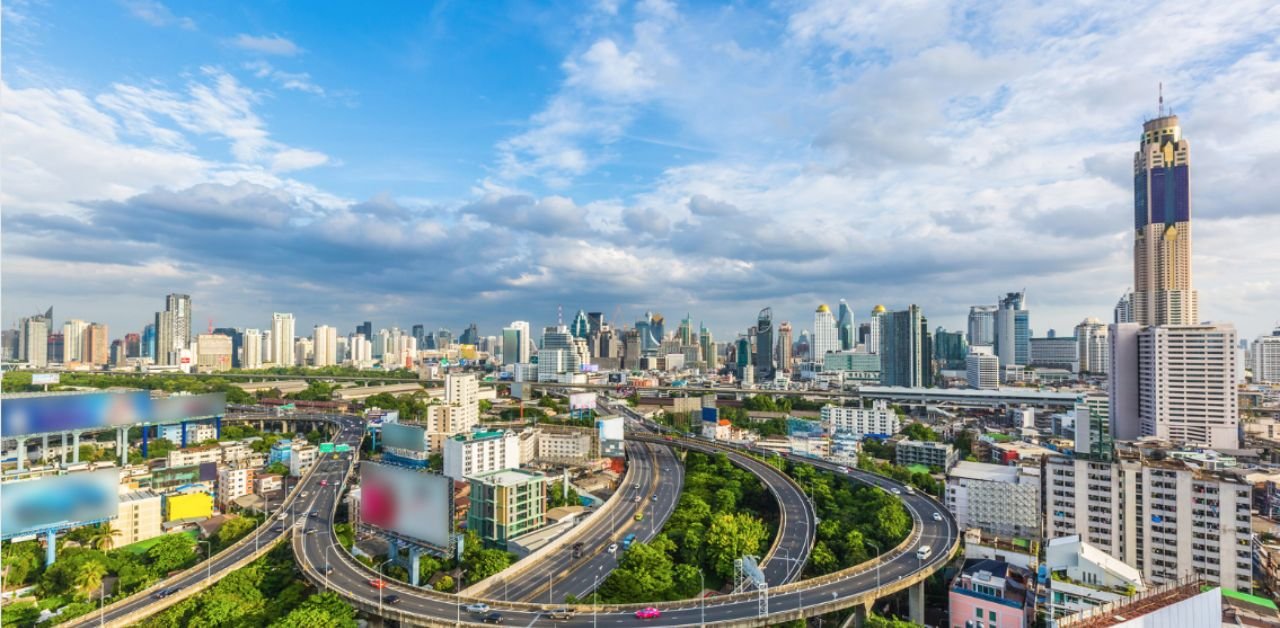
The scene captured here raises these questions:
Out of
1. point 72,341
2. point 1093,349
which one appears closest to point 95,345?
point 72,341

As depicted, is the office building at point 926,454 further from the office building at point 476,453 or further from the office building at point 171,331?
the office building at point 171,331

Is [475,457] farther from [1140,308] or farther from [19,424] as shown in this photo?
[1140,308]

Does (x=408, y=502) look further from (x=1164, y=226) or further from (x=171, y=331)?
(x=171, y=331)

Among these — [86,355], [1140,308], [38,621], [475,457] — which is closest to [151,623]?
[38,621]

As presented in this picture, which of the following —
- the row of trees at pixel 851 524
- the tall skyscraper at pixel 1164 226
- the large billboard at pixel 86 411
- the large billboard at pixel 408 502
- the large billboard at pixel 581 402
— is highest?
the tall skyscraper at pixel 1164 226

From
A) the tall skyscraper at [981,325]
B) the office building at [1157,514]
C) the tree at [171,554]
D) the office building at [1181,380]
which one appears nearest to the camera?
the office building at [1157,514]

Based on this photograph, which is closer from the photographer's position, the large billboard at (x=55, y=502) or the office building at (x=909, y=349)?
the large billboard at (x=55, y=502)

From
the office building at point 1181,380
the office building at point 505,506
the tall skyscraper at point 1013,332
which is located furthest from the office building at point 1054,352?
the office building at point 505,506

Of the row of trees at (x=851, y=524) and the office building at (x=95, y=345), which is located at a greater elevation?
the office building at (x=95, y=345)
